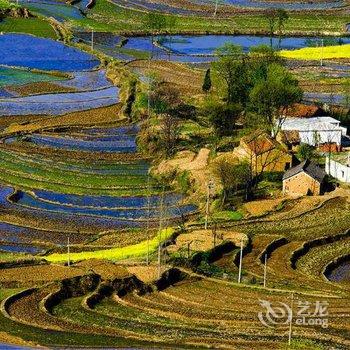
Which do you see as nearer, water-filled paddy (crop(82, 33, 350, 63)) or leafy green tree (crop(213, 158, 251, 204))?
leafy green tree (crop(213, 158, 251, 204))

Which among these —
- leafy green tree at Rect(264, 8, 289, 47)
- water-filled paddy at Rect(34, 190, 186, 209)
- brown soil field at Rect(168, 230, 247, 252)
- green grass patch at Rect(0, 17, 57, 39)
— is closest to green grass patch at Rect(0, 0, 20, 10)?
green grass patch at Rect(0, 17, 57, 39)

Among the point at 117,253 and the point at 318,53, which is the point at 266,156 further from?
the point at 318,53

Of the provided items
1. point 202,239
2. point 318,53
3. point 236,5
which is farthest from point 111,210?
point 236,5

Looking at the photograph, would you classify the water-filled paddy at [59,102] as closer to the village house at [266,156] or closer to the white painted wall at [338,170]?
the village house at [266,156]

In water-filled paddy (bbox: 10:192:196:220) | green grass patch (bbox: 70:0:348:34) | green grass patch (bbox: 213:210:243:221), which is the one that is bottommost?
water-filled paddy (bbox: 10:192:196:220)

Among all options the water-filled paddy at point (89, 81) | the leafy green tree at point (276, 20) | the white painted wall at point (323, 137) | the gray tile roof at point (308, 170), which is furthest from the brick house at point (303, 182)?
the leafy green tree at point (276, 20)

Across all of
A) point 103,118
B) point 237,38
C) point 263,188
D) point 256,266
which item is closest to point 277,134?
point 263,188

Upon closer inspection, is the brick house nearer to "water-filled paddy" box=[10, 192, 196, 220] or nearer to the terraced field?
the terraced field
